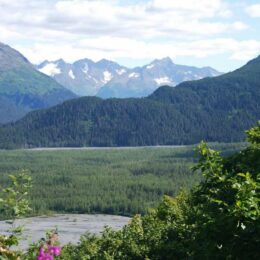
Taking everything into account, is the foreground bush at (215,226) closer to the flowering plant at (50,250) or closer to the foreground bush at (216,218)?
the foreground bush at (216,218)

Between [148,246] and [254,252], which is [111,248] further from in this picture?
[254,252]

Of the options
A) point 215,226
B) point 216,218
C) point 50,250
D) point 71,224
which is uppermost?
point 50,250

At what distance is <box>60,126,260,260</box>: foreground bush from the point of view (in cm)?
1672

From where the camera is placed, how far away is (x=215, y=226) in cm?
1845

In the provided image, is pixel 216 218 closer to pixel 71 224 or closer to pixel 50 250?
pixel 50 250

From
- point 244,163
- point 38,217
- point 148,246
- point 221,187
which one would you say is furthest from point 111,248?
point 38,217

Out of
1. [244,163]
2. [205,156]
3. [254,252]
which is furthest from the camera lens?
[244,163]

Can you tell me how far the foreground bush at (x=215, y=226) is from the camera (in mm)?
16719

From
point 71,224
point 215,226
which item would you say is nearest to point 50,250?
point 215,226

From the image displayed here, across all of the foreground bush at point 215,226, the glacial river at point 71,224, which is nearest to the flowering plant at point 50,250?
the foreground bush at point 215,226

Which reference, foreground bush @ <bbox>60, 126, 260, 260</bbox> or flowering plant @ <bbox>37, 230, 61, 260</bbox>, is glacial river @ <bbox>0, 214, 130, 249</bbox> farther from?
flowering plant @ <bbox>37, 230, 61, 260</bbox>

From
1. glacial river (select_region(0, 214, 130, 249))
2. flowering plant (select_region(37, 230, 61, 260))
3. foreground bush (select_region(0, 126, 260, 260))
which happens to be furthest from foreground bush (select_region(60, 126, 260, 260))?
glacial river (select_region(0, 214, 130, 249))

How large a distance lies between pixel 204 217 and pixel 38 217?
146 meters

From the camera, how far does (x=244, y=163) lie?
89.1ft
